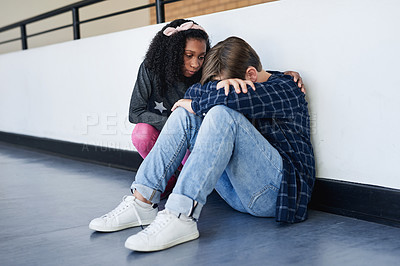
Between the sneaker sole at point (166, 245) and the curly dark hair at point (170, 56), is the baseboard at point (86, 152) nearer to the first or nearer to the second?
the curly dark hair at point (170, 56)

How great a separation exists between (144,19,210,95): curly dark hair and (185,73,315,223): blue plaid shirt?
0.35 metres

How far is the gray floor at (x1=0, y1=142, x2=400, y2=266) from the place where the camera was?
4.05 ft

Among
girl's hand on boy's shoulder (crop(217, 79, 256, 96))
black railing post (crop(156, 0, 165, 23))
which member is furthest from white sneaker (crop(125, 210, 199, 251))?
black railing post (crop(156, 0, 165, 23))

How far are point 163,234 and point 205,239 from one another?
17 centimetres

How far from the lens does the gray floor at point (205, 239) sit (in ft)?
4.05

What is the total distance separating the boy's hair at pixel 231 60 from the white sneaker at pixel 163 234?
1.65 ft

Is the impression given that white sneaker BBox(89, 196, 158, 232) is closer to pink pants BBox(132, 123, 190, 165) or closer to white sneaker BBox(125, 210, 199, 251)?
white sneaker BBox(125, 210, 199, 251)

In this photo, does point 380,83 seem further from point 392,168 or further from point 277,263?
point 277,263

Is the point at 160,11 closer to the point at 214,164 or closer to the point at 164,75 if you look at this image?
the point at 164,75

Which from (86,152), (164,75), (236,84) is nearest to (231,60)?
(236,84)

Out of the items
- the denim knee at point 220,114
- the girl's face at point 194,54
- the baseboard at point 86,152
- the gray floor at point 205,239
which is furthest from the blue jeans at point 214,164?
the baseboard at point 86,152

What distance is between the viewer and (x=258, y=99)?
142 cm

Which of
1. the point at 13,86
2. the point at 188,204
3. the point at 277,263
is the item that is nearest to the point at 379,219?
Result: the point at 277,263

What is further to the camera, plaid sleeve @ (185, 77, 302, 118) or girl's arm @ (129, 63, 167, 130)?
girl's arm @ (129, 63, 167, 130)
